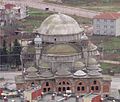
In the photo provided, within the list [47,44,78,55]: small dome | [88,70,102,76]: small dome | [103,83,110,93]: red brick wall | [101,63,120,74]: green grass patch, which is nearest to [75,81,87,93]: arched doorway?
[88,70,102,76]: small dome

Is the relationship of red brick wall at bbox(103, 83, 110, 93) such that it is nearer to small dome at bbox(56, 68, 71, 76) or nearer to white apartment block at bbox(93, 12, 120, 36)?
small dome at bbox(56, 68, 71, 76)

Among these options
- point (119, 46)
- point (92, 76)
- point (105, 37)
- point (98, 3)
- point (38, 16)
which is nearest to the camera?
point (92, 76)

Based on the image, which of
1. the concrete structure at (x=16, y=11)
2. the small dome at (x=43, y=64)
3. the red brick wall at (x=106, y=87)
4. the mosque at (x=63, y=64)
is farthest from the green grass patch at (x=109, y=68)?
the concrete structure at (x=16, y=11)

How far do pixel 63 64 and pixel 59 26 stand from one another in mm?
5127

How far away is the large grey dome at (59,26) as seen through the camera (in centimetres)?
7119

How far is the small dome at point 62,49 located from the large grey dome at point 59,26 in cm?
206

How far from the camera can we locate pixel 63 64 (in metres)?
69.2

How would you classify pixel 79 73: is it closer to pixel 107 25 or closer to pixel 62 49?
pixel 62 49

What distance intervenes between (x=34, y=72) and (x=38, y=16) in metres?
65.3

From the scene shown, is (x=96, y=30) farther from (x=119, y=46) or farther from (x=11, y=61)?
(x=11, y=61)

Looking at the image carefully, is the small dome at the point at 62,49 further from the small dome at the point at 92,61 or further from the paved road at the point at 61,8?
the paved road at the point at 61,8

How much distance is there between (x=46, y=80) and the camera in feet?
222

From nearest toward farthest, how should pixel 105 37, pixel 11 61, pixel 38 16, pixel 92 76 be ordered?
1. pixel 92 76
2. pixel 11 61
3. pixel 105 37
4. pixel 38 16

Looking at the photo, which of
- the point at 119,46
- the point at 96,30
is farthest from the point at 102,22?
the point at 119,46
